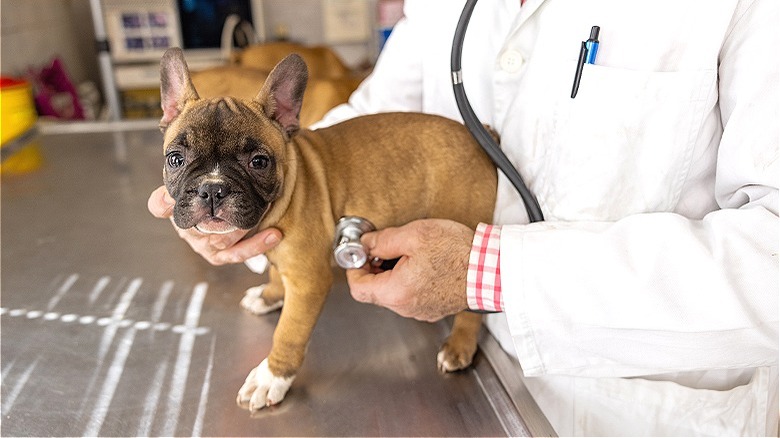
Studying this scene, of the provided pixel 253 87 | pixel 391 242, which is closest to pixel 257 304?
pixel 391 242

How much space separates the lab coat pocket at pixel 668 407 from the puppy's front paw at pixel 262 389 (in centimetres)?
48

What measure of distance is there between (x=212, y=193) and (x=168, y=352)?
1.24 ft

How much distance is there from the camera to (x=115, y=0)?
12.9ft

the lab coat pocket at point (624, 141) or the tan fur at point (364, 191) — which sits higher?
the lab coat pocket at point (624, 141)

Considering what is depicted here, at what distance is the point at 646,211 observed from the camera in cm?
95

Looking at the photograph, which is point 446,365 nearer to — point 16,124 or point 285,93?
point 285,93

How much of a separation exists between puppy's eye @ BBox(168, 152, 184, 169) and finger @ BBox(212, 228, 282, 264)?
0.16m

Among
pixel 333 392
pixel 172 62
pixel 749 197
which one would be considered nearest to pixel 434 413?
pixel 333 392

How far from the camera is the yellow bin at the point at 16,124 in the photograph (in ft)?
6.54

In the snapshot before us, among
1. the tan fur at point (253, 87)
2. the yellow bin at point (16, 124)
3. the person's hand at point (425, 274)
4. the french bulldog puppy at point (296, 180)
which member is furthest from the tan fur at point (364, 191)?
the yellow bin at point (16, 124)

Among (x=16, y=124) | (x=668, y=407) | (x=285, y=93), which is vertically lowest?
(x=668, y=407)

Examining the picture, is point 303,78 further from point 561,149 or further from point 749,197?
point 749,197

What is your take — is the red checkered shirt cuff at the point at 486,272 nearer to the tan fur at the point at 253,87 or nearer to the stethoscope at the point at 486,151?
the stethoscope at the point at 486,151

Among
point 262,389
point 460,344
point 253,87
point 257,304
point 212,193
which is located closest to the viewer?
point 212,193
